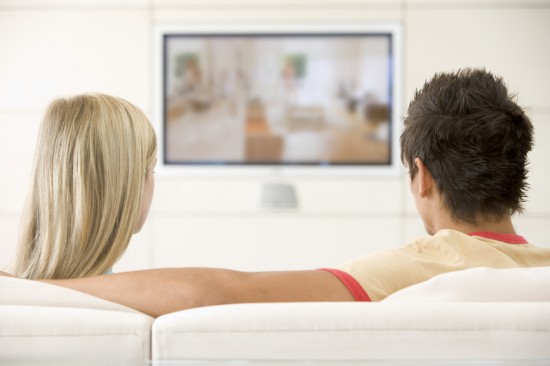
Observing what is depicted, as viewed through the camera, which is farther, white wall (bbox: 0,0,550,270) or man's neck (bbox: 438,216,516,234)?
white wall (bbox: 0,0,550,270)

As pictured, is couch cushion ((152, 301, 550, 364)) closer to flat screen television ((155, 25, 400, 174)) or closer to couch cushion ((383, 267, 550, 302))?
couch cushion ((383, 267, 550, 302))

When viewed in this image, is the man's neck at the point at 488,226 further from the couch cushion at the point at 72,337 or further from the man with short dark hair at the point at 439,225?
the couch cushion at the point at 72,337

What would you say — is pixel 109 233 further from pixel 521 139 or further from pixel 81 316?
pixel 521 139

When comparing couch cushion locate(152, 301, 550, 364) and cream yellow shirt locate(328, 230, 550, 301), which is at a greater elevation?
cream yellow shirt locate(328, 230, 550, 301)

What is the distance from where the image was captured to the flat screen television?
4496 millimetres

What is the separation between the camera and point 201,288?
1018 millimetres

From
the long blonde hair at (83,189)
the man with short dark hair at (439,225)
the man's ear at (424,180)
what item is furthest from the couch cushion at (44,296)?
the man's ear at (424,180)

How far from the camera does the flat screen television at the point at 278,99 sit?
450cm

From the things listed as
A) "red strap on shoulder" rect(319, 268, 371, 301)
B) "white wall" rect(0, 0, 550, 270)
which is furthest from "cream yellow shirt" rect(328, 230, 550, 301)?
"white wall" rect(0, 0, 550, 270)

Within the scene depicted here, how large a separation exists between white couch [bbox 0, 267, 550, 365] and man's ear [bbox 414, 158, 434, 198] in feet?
1.69

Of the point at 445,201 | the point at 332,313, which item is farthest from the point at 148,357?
the point at 445,201

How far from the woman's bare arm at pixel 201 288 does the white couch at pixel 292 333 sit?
0.38 ft

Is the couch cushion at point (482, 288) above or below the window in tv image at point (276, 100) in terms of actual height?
below

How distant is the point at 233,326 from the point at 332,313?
0.38 feet
